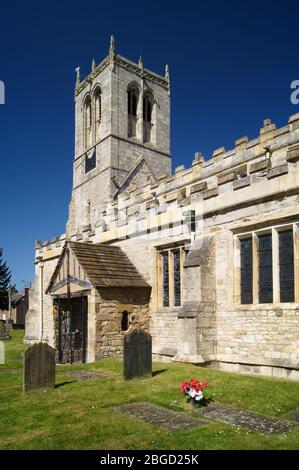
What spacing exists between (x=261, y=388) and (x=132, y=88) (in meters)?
34.1

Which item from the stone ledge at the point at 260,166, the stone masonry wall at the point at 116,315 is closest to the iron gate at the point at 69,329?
the stone masonry wall at the point at 116,315

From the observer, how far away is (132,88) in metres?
38.1

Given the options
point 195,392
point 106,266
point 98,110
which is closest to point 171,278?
point 106,266

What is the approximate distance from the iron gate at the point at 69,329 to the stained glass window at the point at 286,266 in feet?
25.3

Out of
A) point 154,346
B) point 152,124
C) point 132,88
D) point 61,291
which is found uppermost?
point 132,88

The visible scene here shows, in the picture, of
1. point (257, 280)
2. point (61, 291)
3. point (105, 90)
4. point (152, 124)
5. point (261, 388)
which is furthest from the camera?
point (152, 124)

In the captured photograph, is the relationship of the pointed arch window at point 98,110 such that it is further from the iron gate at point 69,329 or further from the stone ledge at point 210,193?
the stone ledge at point 210,193

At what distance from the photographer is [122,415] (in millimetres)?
7051

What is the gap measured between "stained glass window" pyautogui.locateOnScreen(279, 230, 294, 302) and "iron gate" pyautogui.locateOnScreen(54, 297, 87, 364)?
25.3ft

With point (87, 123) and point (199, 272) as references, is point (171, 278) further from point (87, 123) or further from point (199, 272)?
point (87, 123)

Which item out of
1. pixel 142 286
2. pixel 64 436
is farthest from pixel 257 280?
pixel 64 436

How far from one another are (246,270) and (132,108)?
97.5 ft
